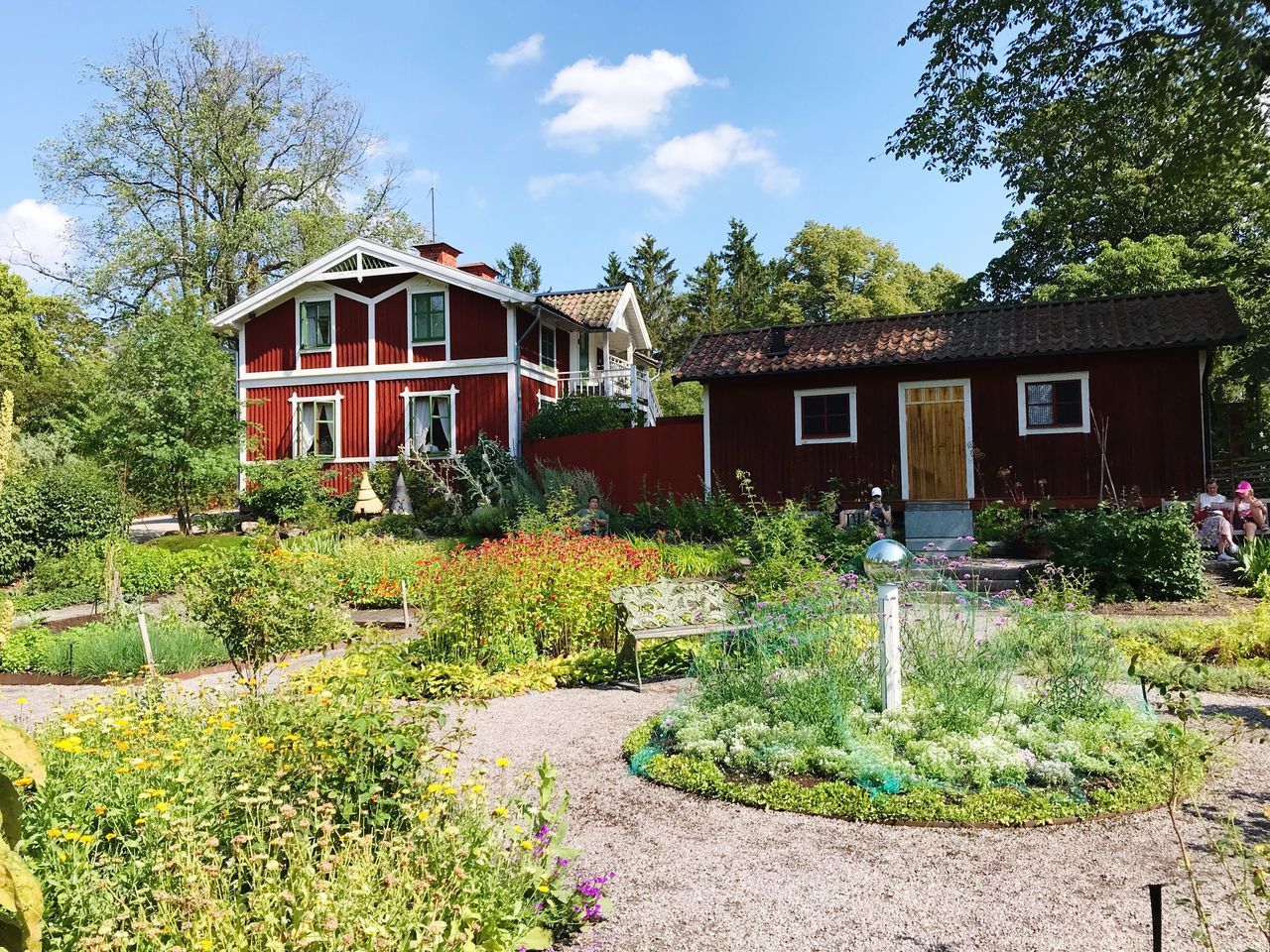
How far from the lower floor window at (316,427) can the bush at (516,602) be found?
1650cm

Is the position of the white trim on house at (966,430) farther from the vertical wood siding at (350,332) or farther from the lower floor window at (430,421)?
the vertical wood siding at (350,332)

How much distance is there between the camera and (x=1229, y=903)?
358cm

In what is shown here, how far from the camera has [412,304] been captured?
24.2m

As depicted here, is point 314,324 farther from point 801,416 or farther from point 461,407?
point 801,416

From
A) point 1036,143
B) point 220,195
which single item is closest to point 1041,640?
point 1036,143

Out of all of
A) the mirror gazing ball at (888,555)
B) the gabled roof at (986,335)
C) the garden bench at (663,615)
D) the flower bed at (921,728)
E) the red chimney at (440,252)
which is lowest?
the flower bed at (921,728)

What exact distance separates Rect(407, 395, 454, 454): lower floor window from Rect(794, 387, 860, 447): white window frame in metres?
9.85

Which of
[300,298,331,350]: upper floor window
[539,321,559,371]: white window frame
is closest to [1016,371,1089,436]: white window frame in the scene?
[539,321,559,371]: white window frame

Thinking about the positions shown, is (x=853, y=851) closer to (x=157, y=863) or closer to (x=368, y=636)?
(x=157, y=863)

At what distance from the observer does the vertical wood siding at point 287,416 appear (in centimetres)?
2434

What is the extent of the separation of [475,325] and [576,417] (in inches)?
153

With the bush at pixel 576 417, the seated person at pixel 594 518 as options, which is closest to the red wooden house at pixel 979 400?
the seated person at pixel 594 518

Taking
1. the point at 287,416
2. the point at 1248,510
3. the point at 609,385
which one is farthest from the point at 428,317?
the point at 1248,510

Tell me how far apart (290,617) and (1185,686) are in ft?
19.5
